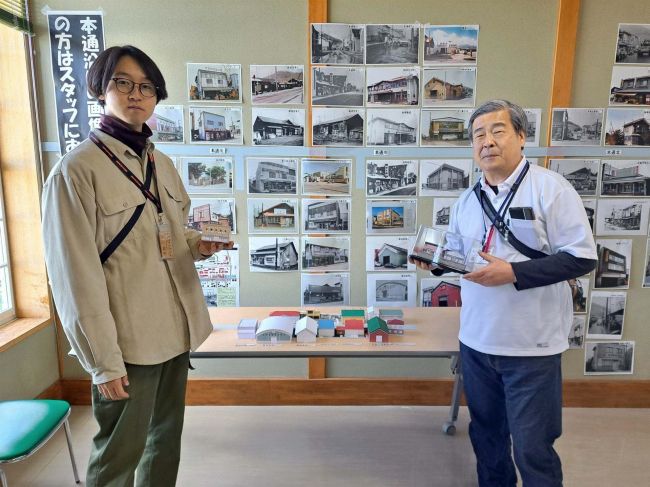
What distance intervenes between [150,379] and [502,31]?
8.59 feet

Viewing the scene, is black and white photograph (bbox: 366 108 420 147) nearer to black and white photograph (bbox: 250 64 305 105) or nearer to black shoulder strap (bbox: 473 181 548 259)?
black and white photograph (bbox: 250 64 305 105)

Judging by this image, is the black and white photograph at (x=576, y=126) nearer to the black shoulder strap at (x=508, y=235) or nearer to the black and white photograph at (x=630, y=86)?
the black and white photograph at (x=630, y=86)

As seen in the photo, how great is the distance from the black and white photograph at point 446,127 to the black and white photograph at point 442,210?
344mm

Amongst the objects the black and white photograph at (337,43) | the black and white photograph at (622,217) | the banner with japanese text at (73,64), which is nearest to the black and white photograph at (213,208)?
the banner with japanese text at (73,64)

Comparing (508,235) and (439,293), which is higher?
(508,235)

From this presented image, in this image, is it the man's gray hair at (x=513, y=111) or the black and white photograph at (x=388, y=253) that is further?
the black and white photograph at (x=388, y=253)

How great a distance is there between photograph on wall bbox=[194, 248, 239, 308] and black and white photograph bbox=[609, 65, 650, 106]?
2.53 metres

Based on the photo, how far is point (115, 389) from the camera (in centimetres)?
130

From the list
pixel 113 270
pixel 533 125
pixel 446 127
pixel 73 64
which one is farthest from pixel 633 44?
pixel 73 64

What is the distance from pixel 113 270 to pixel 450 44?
7.33 feet

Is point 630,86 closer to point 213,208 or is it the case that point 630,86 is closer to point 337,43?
point 337,43

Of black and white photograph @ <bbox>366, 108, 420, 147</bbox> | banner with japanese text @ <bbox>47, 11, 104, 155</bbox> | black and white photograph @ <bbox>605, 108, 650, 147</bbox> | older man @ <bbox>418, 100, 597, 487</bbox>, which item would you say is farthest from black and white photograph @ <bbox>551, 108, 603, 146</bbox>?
banner with japanese text @ <bbox>47, 11, 104, 155</bbox>

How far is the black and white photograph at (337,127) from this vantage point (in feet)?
8.41

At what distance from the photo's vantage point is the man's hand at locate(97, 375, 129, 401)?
4.24ft
